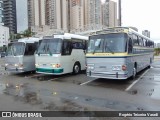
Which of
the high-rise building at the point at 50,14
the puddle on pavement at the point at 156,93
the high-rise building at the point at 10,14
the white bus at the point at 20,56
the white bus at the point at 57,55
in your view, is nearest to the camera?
the puddle on pavement at the point at 156,93

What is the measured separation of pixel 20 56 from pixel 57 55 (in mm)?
3315

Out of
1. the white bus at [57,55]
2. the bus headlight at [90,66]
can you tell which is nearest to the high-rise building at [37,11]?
the white bus at [57,55]

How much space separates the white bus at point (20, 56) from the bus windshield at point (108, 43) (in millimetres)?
5756

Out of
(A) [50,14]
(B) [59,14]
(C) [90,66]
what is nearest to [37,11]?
(A) [50,14]

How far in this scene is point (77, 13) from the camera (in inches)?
2000

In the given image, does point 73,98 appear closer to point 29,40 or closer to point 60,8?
point 29,40

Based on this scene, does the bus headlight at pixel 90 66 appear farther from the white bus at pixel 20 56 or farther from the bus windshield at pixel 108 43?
the white bus at pixel 20 56

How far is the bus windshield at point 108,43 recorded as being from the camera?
10211 mm

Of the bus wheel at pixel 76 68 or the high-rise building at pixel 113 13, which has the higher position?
the high-rise building at pixel 113 13

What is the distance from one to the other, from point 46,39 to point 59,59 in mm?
1769

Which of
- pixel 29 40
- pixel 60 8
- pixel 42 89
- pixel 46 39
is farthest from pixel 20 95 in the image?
pixel 60 8

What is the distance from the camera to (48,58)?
13.1 metres

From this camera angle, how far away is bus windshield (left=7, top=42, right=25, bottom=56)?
48.8 feet

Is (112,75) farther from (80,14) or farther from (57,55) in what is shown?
(80,14)
